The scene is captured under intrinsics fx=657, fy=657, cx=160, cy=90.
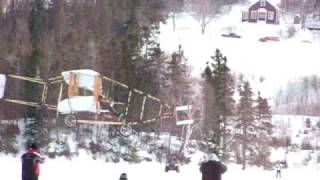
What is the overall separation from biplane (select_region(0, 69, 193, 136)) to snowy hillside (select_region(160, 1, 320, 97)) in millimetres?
3959

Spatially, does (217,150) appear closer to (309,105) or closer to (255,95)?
(255,95)

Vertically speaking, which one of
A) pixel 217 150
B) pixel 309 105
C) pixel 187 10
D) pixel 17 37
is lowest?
pixel 217 150

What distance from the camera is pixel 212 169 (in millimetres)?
6285

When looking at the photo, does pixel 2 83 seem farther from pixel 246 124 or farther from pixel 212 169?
pixel 212 169

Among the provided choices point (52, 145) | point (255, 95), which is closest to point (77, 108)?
point (52, 145)

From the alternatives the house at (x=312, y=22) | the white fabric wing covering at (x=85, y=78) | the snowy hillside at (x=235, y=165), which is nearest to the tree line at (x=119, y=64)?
the snowy hillside at (x=235, y=165)

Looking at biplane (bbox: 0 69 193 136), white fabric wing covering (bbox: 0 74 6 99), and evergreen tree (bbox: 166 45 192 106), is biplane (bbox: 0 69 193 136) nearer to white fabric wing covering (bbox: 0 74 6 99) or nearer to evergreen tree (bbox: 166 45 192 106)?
white fabric wing covering (bbox: 0 74 6 99)

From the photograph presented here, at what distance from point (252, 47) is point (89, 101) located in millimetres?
13028

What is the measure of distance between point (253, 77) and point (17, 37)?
962 cm

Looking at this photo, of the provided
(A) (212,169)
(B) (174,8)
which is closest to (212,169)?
(A) (212,169)

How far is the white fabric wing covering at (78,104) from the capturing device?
57.4ft

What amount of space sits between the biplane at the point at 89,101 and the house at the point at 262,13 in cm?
1300

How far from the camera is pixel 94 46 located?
21.1 meters

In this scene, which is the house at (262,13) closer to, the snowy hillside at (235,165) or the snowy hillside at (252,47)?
the snowy hillside at (252,47)
